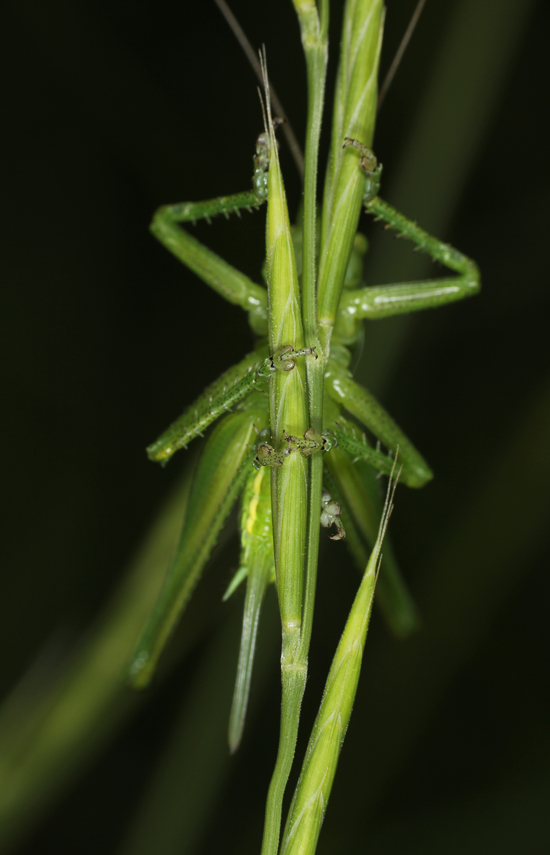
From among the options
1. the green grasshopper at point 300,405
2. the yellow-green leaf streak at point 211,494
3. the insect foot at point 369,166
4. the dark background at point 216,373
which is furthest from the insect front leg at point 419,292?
the dark background at point 216,373

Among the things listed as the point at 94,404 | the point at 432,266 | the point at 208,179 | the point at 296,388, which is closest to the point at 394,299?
the point at 432,266

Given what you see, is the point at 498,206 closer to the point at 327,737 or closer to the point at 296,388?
the point at 296,388

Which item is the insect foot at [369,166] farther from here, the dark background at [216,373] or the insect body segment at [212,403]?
the dark background at [216,373]

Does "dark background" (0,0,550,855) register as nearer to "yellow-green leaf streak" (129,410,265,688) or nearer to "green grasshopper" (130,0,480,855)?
"green grasshopper" (130,0,480,855)

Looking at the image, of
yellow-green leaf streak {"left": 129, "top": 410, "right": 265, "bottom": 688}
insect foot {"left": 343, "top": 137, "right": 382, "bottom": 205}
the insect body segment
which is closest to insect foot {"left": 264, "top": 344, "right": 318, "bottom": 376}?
the insect body segment

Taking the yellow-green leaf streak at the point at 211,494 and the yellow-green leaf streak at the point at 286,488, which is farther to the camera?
the yellow-green leaf streak at the point at 211,494

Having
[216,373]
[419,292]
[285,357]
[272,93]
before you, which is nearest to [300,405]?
[285,357]
